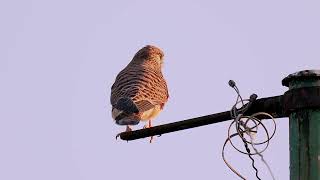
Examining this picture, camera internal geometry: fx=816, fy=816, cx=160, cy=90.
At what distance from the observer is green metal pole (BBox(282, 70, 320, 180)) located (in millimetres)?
3477

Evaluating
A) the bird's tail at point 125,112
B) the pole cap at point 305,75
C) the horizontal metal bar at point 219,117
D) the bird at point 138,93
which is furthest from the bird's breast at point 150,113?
the pole cap at point 305,75

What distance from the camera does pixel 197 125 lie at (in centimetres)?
413

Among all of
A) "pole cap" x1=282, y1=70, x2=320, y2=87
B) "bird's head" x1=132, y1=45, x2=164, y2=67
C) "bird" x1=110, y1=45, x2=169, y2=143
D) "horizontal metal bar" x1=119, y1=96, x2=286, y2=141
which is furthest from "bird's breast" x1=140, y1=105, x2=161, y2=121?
"pole cap" x1=282, y1=70, x2=320, y2=87

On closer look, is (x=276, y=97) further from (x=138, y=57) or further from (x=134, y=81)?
(x=138, y=57)

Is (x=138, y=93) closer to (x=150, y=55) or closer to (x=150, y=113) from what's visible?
(x=150, y=113)

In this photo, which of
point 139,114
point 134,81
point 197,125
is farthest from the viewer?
point 134,81

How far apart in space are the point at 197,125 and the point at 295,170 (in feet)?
2.51

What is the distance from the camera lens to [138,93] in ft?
32.9

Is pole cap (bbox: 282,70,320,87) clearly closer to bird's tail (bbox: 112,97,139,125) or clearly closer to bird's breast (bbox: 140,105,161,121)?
bird's tail (bbox: 112,97,139,125)

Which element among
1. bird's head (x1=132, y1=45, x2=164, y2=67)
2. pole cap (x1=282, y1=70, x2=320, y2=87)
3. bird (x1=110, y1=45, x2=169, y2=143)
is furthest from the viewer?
bird's head (x1=132, y1=45, x2=164, y2=67)

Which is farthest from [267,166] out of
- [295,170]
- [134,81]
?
[134,81]

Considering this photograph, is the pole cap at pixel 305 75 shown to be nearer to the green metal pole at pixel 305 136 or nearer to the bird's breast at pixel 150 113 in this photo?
the green metal pole at pixel 305 136

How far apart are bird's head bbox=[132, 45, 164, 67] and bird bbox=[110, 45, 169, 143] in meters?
0.04

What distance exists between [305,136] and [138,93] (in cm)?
656
